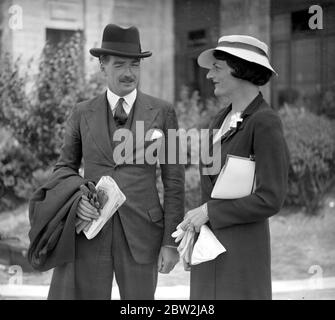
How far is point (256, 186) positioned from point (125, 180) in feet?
1.92

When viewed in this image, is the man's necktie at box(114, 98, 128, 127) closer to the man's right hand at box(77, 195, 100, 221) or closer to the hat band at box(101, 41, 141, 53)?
the hat band at box(101, 41, 141, 53)

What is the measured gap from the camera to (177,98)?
18.1ft

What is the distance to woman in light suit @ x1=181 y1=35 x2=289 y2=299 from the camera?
2.18 metres

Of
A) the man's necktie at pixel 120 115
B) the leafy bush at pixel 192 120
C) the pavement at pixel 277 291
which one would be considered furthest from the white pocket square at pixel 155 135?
the leafy bush at pixel 192 120

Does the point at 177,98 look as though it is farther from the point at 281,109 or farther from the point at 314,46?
the point at 314,46

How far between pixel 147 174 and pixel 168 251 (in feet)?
1.10

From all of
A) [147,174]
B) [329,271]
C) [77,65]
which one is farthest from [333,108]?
[147,174]

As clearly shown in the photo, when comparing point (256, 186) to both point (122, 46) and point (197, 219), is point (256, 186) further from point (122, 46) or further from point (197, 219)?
point (122, 46)

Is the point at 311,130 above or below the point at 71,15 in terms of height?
below

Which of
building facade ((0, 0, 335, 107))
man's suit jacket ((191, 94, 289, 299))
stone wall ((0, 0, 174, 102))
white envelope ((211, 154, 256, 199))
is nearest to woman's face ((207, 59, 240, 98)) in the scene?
man's suit jacket ((191, 94, 289, 299))

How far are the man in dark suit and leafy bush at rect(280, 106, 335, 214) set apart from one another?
2.83m

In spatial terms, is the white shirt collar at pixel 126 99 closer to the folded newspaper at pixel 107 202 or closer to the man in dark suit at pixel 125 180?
the man in dark suit at pixel 125 180

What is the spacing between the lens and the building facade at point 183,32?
4938 millimetres

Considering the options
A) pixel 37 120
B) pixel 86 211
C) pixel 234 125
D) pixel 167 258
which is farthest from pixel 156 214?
pixel 37 120
